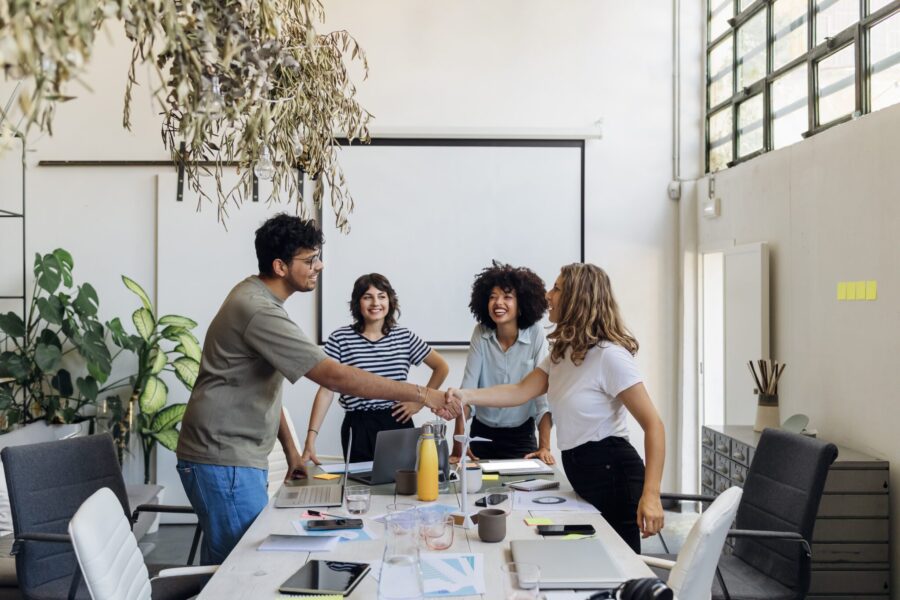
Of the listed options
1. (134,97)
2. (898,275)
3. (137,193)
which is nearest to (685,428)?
(898,275)

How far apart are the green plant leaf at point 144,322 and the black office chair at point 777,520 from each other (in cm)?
359

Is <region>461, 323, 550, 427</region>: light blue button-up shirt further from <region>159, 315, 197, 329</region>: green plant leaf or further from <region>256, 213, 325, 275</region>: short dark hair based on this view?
<region>159, 315, 197, 329</region>: green plant leaf

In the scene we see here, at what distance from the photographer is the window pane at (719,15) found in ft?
18.6

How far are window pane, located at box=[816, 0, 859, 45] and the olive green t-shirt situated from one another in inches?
126

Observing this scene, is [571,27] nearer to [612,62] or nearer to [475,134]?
[612,62]

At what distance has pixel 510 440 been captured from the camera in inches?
150

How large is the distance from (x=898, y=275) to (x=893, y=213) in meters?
0.27

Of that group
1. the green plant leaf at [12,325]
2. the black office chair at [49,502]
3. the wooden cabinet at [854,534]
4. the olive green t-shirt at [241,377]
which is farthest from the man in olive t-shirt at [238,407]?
the green plant leaf at [12,325]

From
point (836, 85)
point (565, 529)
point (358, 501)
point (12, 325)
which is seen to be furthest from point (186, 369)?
point (836, 85)

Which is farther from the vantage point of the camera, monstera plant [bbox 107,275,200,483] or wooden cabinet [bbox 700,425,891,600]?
monstera plant [bbox 107,275,200,483]

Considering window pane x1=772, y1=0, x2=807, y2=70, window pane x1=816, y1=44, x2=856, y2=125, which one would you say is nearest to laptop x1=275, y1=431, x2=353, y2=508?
window pane x1=816, y1=44, x2=856, y2=125

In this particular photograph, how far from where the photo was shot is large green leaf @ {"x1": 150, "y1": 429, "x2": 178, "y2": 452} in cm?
532

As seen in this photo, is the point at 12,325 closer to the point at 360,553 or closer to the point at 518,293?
the point at 518,293

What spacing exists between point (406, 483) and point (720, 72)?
409 centimetres
